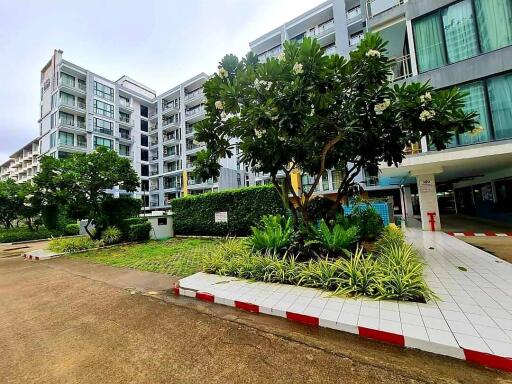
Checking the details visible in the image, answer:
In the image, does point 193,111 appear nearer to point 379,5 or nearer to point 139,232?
point 139,232

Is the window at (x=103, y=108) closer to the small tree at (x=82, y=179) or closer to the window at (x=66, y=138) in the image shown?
the window at (x=66, y=138)

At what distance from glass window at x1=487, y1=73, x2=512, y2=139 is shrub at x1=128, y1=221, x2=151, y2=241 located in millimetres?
17756

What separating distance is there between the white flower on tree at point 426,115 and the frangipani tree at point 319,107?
2 cm

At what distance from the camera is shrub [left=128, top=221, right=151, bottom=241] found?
1438 cm

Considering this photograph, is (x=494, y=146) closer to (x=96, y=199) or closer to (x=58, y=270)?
(x=58, y=270)

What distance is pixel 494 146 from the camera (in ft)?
28.5

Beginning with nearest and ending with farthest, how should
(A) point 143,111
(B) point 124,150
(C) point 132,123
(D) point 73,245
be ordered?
(D) point 73,245 < (B) point 124,150 < (C) point 132,123 < (A) point 143,111

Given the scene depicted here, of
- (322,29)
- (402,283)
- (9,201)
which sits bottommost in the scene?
(402,283)

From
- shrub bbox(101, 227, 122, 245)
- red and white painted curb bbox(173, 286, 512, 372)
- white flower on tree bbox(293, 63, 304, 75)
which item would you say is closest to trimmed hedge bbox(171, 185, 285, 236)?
shrub bbox(101, 227, 122, 245)

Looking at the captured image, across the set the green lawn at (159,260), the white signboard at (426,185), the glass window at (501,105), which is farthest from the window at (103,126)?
the glass window at (501,105)

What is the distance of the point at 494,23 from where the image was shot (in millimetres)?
9031

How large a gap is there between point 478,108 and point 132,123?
136 feet

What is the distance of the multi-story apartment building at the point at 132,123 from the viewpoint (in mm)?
30078

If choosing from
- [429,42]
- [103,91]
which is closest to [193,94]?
[103,91]
